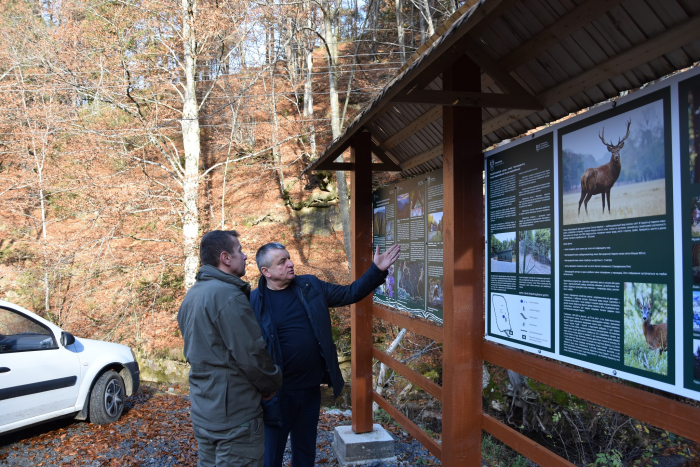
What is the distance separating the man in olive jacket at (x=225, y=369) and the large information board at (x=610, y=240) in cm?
160

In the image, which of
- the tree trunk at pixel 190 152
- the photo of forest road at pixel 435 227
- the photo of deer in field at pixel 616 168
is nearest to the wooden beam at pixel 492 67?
the photo of deer in field at pixel 616 168

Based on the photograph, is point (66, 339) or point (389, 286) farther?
point (66, 339)

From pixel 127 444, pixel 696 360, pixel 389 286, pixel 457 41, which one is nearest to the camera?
pixel 696 360

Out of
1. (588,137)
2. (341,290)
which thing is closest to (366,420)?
(341,290)

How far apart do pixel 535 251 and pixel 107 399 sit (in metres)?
6.55

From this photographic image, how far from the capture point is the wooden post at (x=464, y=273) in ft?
10.9

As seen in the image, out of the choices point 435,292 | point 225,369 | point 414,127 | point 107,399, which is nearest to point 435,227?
point 435,292

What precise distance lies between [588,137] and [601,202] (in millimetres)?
360

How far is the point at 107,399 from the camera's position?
23.1 ft

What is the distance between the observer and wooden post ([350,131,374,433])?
5.32 meters

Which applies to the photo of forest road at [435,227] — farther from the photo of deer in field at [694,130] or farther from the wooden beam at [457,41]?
the photo of deer in field at [694,130]

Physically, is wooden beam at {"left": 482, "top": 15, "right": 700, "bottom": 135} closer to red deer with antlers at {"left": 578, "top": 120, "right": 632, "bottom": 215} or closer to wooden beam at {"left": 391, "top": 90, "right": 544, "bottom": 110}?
wooden beam at {"left": 391, "top": 90, "right": 544, "bottom": 110}

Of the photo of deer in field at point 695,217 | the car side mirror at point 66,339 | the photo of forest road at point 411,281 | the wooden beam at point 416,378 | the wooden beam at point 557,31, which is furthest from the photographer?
the car side mirror at point 66,339

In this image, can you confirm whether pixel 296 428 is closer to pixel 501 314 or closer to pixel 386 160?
pixel 501 314
